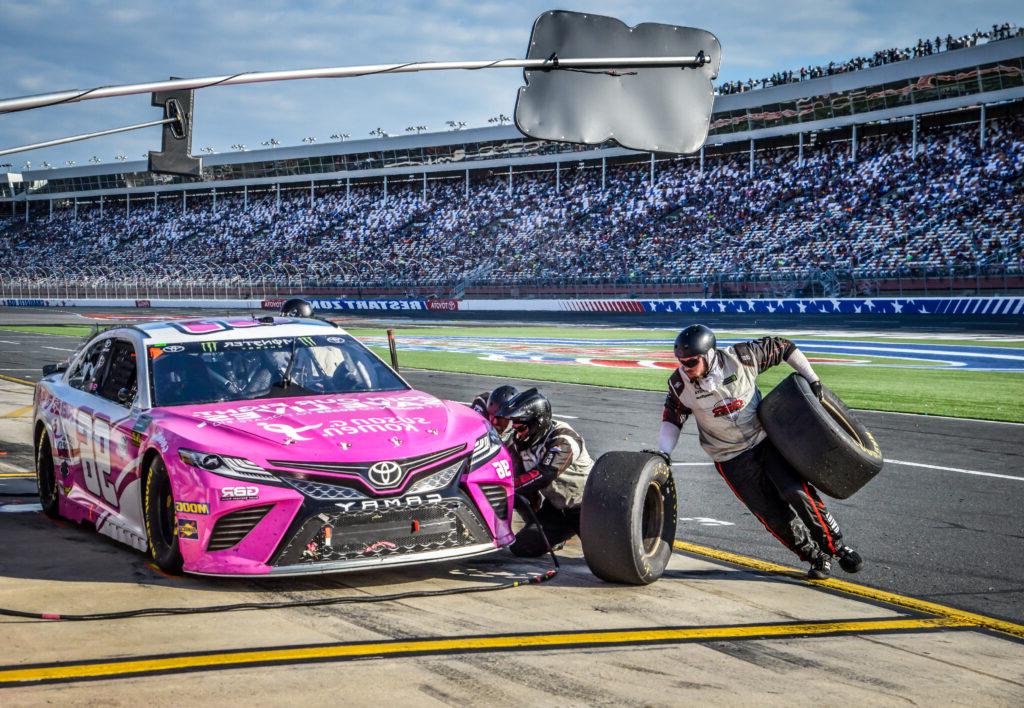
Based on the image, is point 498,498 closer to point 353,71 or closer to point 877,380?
point 353,71

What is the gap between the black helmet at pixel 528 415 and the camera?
258 inches

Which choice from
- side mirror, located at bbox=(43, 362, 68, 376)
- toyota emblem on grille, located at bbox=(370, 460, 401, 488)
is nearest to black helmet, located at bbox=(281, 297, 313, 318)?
side mirror, located at bbox=(43, 362, 68, 376)

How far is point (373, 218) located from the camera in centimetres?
6981

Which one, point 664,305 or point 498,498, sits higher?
point 664,305

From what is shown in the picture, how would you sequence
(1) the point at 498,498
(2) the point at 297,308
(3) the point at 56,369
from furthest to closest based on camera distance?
(2) the point at 297,308
(3) the point at 56,369
(1) the point at 498,498

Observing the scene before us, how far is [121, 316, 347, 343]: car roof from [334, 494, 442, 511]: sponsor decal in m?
2.05

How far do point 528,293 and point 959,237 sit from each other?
18.1m

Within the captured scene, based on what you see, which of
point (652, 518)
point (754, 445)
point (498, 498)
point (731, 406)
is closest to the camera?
point (498, 498)

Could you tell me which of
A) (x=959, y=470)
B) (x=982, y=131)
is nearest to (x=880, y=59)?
(x=982, y=131)

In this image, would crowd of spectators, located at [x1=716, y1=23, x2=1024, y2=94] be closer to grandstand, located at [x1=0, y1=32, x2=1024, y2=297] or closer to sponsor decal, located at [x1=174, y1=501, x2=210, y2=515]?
grandstand, located at [x1=0, y1=32, x2=1024, y2=297]

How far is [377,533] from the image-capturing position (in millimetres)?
5523

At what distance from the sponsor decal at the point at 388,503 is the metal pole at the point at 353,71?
2536mm

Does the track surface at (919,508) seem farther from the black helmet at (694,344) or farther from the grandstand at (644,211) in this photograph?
the grandstand at (644,211)

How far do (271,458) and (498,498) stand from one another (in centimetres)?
126
